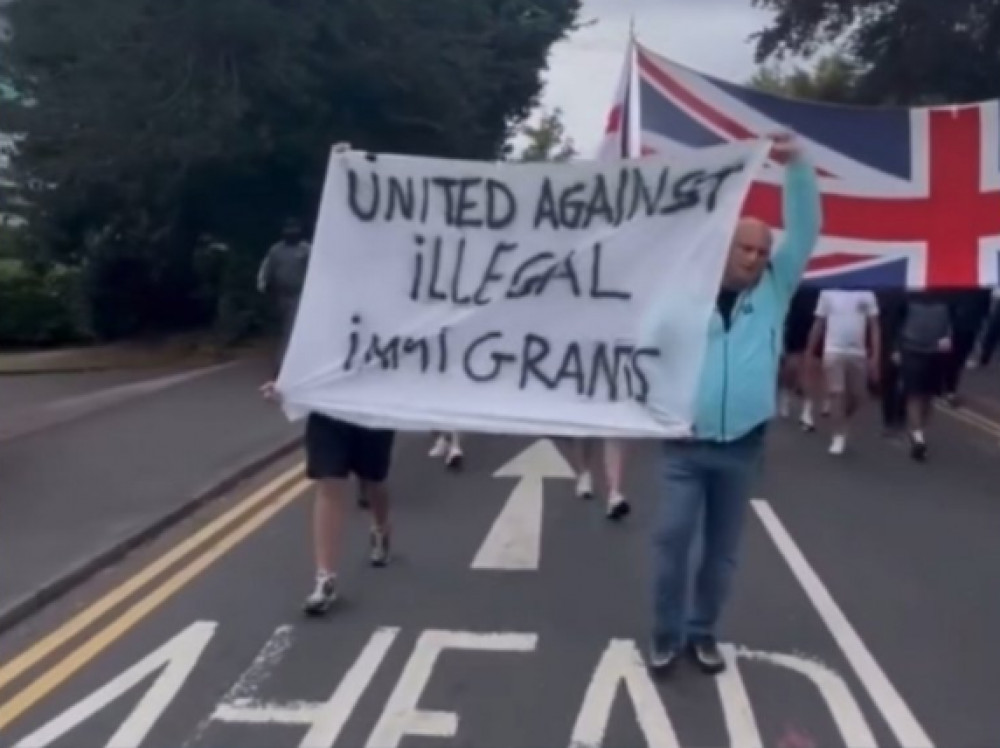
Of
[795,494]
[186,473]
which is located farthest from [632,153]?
[186,473]

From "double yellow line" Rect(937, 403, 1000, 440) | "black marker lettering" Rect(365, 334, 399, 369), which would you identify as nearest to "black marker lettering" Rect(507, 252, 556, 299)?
"black marker lettering" Rect(365, 334, 399, 369)

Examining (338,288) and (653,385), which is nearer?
(653,385)

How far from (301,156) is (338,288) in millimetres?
24754

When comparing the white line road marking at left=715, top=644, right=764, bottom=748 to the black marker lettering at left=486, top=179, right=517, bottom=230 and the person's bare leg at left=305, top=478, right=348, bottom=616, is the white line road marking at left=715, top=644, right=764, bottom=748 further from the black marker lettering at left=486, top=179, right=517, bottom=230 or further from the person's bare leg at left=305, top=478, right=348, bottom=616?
the black marker lettering at left=486, top=179, right=517, bottom=230

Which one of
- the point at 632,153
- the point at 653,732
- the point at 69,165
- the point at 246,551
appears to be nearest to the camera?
the point at 653,732

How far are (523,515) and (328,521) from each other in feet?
13.0

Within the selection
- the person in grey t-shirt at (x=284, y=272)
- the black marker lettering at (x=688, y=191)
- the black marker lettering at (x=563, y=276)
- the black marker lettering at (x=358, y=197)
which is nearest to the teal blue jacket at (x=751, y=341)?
the black marker lettering at (x=688, y=191)

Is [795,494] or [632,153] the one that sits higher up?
[632,153]

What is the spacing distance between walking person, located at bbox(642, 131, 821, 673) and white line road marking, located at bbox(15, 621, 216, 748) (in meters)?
1.91

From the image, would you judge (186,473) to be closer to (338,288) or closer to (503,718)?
(338,288)

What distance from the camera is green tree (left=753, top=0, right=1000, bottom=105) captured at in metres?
39.1

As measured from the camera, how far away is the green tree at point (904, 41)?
128 ft

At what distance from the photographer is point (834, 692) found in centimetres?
923

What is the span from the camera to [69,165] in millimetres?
34250
